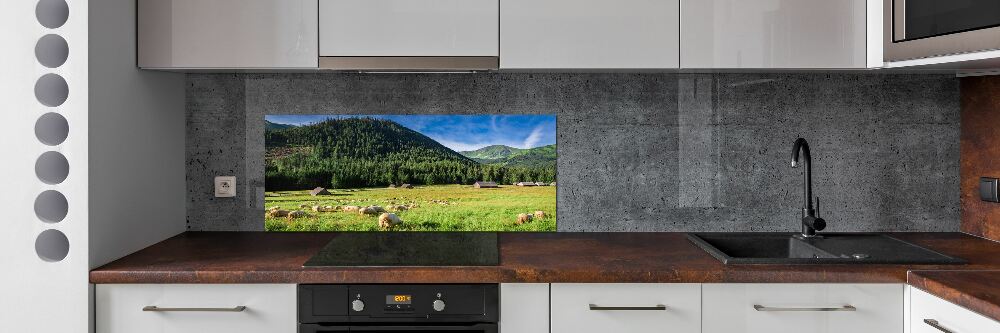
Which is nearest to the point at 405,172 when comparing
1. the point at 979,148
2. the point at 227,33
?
the point at 227,33

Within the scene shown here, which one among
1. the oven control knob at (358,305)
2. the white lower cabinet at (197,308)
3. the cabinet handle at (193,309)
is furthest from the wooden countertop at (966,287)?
Answer: the cabinet handle at (193,309)

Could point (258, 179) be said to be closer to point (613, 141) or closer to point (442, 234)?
point (442, 234)

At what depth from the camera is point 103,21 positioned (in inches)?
75.8

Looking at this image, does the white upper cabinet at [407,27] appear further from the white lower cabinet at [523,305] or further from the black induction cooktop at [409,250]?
the white lower cabinet at [523,305]

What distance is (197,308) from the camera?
1.85 metres

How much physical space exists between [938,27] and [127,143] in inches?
92.3

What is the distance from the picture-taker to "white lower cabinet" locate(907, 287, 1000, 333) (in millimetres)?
1516

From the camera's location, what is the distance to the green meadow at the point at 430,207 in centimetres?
255

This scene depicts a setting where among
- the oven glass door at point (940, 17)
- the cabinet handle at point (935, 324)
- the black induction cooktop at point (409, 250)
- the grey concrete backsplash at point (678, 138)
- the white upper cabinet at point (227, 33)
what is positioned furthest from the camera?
the grey concrete backsplash at point (678, 138)

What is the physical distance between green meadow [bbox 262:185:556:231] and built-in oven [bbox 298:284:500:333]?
2.35 feet

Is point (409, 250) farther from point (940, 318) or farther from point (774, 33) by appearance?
point (940, 318)

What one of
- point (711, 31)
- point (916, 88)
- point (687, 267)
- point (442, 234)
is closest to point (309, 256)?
point (442, 234)

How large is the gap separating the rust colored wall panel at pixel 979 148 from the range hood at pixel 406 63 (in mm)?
1647
